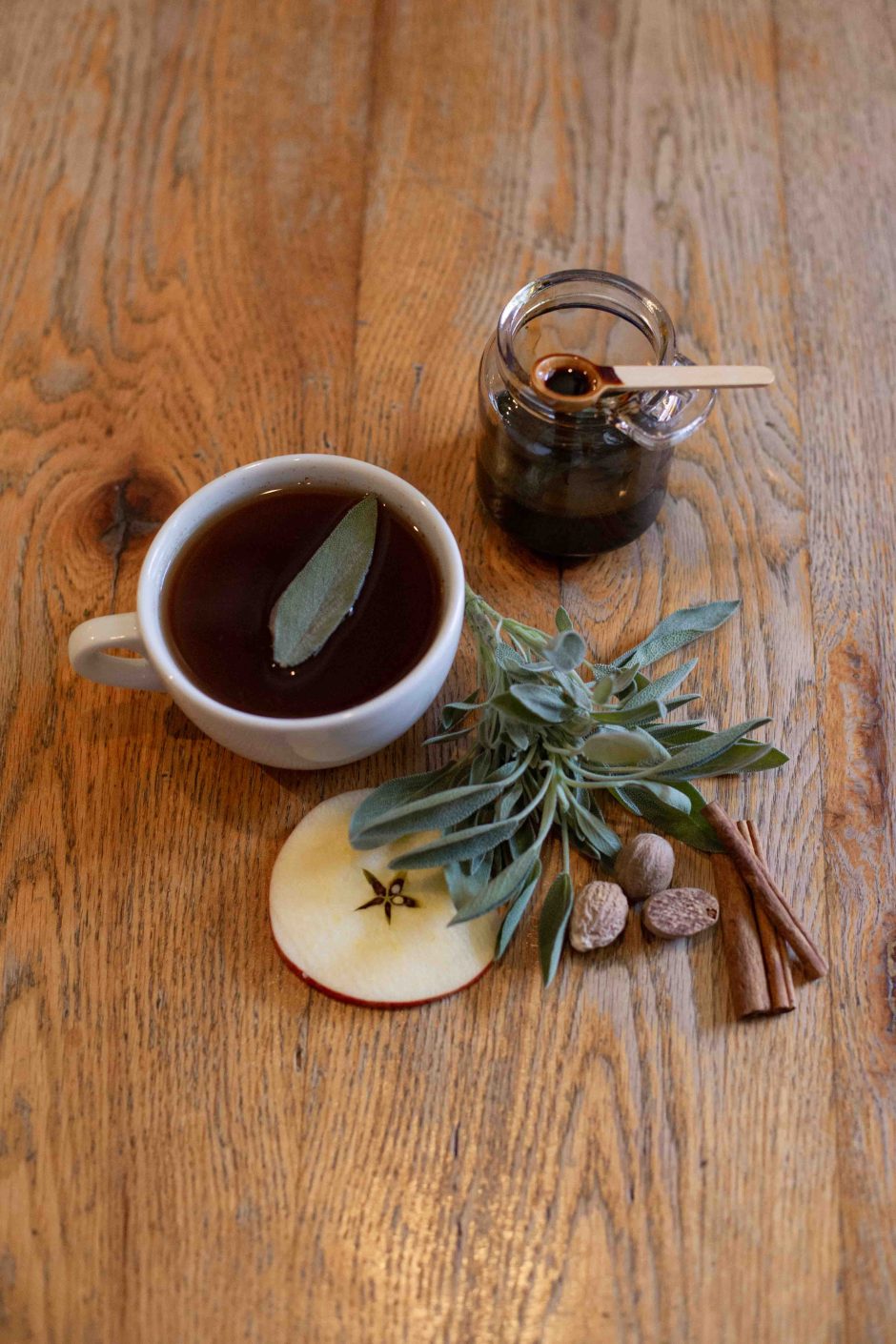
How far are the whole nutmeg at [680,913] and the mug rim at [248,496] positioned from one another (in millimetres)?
239

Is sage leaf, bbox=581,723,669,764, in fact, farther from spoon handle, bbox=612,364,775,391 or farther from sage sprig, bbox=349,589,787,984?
spoon handle, bbox=612,364,775,391

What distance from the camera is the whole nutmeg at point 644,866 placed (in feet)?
→ 2.61

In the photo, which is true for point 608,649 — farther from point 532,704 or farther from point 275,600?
→ point 275,600

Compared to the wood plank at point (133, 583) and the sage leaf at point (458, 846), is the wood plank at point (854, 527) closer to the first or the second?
the sage leaf at point (458, 846)

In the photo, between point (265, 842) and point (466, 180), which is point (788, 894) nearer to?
point (265, 842)

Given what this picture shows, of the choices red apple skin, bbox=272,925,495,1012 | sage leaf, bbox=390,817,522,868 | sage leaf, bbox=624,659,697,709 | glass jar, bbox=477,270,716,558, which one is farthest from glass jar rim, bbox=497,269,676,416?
red apple skin, bbox=272,925,495,1012

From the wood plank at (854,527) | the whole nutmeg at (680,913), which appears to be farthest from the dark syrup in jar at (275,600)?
the wood plank at (854,527)

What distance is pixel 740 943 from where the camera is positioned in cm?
79

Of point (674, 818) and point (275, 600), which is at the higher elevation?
point (275, 600)

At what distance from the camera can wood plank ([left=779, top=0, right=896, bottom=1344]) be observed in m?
0.75

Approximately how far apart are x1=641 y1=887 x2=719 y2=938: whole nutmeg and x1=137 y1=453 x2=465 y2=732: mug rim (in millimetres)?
239

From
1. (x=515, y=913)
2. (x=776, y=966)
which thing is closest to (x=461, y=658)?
(x=515, y=913)

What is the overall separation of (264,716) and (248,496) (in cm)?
18

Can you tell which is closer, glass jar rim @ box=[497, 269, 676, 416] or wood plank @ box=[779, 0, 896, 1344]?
wood plank @ box=[779, 0, 896, 1344]
